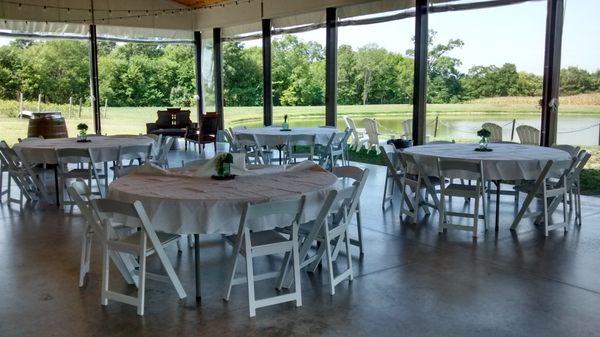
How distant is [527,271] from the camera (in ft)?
13.4

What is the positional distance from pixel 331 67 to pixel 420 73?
2.22 meters

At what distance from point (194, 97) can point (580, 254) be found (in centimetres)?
1232

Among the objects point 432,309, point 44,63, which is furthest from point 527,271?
point 44,63

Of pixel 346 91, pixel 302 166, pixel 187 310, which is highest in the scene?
pixel 346 91

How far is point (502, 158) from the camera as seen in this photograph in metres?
5.16

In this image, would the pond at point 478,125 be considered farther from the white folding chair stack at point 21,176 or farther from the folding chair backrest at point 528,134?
the white folding chair stack at point 21,176

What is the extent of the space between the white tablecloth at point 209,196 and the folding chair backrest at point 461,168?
1.60m

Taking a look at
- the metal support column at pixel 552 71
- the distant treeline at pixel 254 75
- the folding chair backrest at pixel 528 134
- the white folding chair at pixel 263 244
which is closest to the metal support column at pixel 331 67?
the distant treeline at pixel 254 75

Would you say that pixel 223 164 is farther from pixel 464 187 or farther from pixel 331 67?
pixel 331 67

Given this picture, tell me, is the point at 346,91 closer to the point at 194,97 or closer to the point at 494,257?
the point at 194,97

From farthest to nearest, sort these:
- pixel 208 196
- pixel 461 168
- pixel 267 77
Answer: pixel 267 77, pixel 461 168, pixel 208 196

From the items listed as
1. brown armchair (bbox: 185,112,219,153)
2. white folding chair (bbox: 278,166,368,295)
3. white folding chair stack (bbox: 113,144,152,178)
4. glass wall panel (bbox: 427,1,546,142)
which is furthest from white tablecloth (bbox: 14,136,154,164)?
glass wall panel (bbox: 427,1,546,142)

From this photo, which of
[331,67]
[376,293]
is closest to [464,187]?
[376,293]

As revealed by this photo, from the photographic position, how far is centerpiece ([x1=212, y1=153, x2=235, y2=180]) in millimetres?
3865
